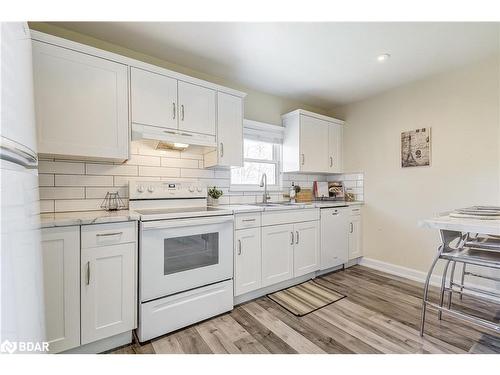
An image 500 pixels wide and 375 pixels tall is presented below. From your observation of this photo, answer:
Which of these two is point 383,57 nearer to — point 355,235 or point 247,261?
point 355,235

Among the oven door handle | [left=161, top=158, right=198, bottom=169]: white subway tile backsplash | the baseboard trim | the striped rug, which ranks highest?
[left=161, top=158, right=198, bottom=169]: white subway tile backsplash

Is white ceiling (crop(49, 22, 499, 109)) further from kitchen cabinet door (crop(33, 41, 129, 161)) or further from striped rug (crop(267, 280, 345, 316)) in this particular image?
striped rug (crop(267, 280, 345, 316))

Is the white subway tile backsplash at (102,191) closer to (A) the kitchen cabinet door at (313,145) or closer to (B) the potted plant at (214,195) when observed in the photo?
(B) the potted plant at (214,195)

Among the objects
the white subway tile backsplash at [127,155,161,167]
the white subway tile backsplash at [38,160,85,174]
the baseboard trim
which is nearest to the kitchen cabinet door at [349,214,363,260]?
the baseboard trim

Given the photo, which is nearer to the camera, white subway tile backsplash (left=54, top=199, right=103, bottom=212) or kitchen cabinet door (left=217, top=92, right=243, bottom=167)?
white subway tile backsplash (left=54, top=199, right=103, bottom=212)

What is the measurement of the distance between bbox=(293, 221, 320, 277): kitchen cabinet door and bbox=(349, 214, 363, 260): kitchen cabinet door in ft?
2.23

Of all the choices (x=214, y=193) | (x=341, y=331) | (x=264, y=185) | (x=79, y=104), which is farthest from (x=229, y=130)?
(x=341, y=331)

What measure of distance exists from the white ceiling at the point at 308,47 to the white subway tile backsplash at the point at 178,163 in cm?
97

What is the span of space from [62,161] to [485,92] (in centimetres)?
385

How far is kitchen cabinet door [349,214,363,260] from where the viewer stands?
3124 millimetres

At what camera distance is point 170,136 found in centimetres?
198

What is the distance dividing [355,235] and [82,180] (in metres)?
3.18
